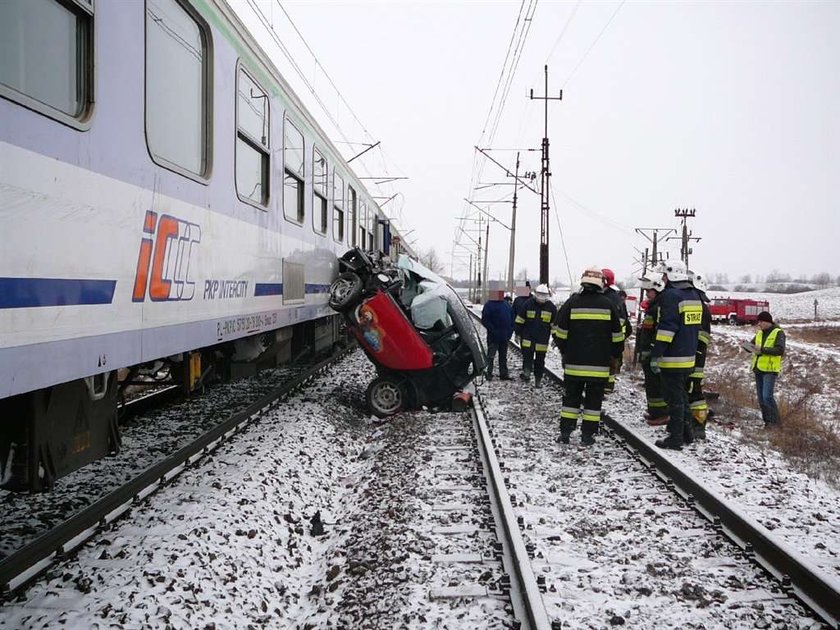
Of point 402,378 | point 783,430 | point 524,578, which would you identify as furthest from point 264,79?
point 783,430

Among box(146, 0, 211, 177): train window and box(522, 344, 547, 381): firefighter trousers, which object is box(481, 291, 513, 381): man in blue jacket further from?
box(146, 0, 211, 177): train window

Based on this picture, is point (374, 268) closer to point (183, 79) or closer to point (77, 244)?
point (183, 79)

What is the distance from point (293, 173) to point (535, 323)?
5.02m

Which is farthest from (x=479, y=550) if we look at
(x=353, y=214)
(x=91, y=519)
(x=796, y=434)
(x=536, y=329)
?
(x=353, y=214)

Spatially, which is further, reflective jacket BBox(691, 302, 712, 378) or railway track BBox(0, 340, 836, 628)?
reflective jacket BBox(691, 302, 712, 378)

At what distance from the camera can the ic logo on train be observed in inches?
145

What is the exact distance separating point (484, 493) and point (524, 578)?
5.13 feet

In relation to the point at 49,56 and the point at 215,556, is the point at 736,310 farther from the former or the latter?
the point at 49,56

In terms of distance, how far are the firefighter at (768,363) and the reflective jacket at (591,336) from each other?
11.0 ft

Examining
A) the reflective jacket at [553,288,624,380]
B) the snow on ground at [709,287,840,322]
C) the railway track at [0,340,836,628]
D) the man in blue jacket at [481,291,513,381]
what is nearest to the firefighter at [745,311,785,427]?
the reflective jacket at [553,288,624,380]

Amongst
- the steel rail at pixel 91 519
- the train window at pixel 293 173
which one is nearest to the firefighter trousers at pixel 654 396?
the train window at pixel 293 173

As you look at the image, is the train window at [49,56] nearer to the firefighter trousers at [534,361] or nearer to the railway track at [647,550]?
the railway track at [647,550]

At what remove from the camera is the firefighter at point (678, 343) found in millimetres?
6547

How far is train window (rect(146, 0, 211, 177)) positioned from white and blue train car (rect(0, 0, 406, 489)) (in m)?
0.02
